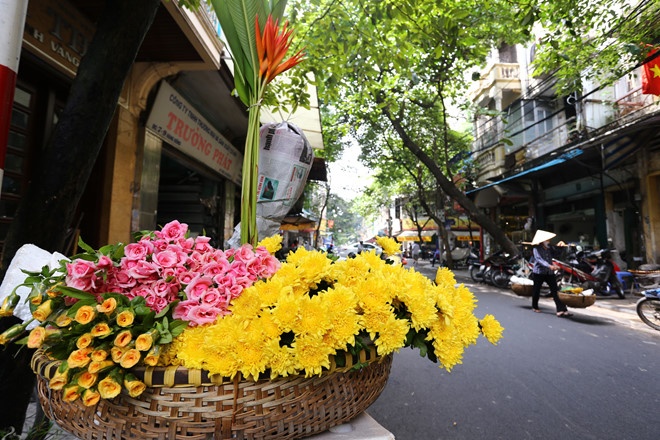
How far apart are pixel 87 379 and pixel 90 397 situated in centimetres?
4

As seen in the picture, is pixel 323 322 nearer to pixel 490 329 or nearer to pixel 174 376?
pixel 174 376

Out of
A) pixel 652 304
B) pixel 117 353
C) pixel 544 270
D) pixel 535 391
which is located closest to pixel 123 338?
pixel 117 353

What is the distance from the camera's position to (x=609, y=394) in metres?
2.85

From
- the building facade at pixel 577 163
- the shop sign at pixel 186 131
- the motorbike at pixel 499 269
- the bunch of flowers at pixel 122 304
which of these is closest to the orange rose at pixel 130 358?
the bunch of flowers at pixel 122 304

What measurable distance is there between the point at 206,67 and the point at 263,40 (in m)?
2.72

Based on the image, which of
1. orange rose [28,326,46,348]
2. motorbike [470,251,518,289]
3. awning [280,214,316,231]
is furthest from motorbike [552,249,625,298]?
orange rose [28,326,46,348]

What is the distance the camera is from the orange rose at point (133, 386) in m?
0.66

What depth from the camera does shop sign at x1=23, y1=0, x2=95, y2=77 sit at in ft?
7.26

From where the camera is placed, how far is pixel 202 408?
2.33 ft

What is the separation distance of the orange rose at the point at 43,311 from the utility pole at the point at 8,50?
52 centimetres

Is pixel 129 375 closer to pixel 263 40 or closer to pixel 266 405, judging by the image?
pixel 266 405

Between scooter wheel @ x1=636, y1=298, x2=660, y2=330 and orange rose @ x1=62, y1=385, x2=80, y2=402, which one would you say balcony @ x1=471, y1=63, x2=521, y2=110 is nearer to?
scooter wheel @ x1=636, y1=298, x2=660, y2=330

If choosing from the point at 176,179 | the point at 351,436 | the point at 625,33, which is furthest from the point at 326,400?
the point at 625,33

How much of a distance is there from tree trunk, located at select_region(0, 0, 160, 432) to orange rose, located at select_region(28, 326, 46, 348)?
2.29ft
